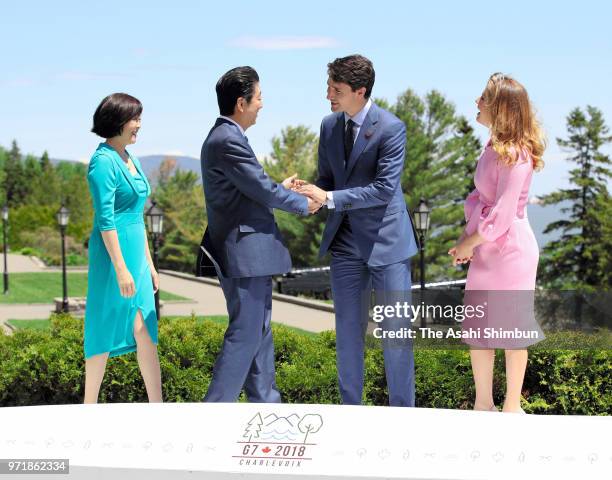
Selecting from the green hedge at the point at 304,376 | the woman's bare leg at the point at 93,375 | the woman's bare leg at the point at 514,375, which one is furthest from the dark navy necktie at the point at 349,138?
the woman's bare leg at the point at 93,375

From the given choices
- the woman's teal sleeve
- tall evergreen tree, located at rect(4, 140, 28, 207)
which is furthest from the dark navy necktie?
tall evergreen tree, located at rect(4, 140, 28, 207)

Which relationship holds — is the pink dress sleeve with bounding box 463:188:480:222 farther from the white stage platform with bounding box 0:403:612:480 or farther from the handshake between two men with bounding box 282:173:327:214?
the white stage platform with bounding box 0:403:612:480

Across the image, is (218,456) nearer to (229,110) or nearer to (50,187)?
(229,110)

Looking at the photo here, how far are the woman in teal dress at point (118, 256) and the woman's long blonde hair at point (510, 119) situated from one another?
2.07 metres

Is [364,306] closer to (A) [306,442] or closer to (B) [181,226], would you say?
(A) [306,442]

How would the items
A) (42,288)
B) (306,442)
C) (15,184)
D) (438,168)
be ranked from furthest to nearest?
1. (15,184)
2. (438,168)
3. (42,288)
4. (306,442)

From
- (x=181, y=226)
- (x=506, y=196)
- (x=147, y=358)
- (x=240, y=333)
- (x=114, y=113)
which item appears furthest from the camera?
(x=181, y=226)

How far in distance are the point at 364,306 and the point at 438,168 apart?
49173 millimetres

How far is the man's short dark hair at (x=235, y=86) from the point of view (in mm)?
5129

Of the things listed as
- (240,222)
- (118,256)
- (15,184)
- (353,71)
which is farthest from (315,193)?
(15,184)

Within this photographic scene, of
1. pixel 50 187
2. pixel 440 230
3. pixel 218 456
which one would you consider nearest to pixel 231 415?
pixel 218 456

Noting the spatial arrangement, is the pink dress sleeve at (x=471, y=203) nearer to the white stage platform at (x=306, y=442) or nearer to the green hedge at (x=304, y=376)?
the white stage platform at (x=306, y=442)

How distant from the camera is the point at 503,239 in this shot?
5062 millimetres

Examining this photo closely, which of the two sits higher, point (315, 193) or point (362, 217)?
point (315, 193)
